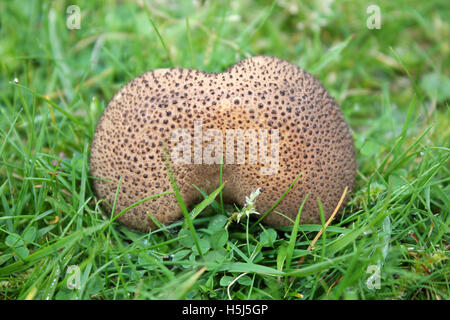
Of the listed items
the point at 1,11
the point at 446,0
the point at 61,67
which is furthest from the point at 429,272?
the point at 1,11

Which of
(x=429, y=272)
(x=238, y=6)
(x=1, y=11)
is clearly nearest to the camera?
(x=429, y=272)

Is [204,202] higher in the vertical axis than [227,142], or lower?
lower

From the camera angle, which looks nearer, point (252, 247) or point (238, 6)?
point (252, 247)

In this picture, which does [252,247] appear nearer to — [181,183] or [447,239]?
[181,183]
